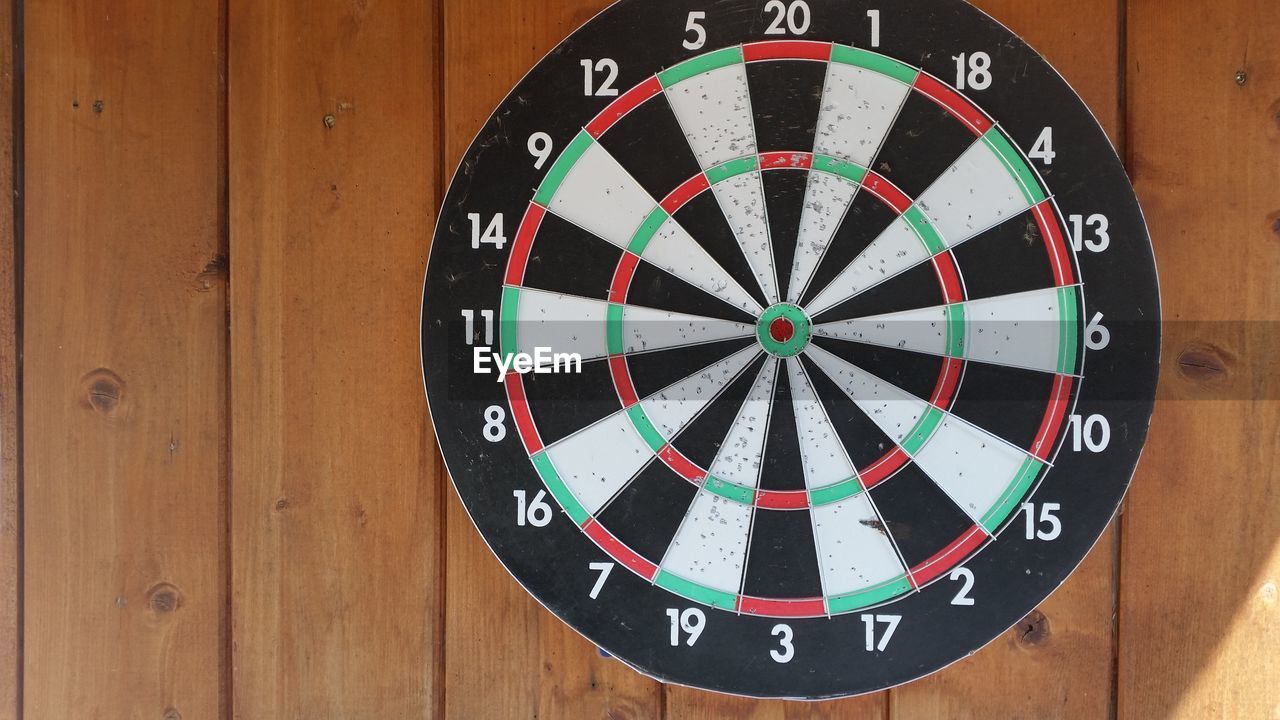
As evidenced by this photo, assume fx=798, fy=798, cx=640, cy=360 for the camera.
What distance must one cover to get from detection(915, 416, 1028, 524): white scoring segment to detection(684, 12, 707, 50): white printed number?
0.69m

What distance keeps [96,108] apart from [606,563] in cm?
113

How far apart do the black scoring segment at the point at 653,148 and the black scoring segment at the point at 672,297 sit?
12 cm

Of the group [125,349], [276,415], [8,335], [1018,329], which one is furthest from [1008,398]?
[8,335]

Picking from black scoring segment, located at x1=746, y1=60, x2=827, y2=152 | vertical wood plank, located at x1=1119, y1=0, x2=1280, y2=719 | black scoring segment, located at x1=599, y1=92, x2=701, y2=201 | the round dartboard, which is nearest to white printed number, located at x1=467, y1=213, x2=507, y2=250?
the round dartboard

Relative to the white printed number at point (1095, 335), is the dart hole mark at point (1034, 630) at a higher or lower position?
lower

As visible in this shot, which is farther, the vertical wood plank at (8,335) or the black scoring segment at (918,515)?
the vertical wood plank at (8,335)

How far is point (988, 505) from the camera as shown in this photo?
1205mm

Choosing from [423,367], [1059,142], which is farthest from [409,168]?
[1059,142]

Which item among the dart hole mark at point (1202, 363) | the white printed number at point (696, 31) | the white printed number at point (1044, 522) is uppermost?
the white printed number at point (696, 31)

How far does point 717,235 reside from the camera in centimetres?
123

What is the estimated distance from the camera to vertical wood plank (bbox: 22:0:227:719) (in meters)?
1.32

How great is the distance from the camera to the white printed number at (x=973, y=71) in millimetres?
1195

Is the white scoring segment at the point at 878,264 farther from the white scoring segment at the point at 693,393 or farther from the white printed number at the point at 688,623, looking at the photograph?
the white printed number at the point at 688,623

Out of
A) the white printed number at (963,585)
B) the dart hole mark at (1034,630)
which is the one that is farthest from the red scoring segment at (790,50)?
the dart hole mark at (1034,630)
